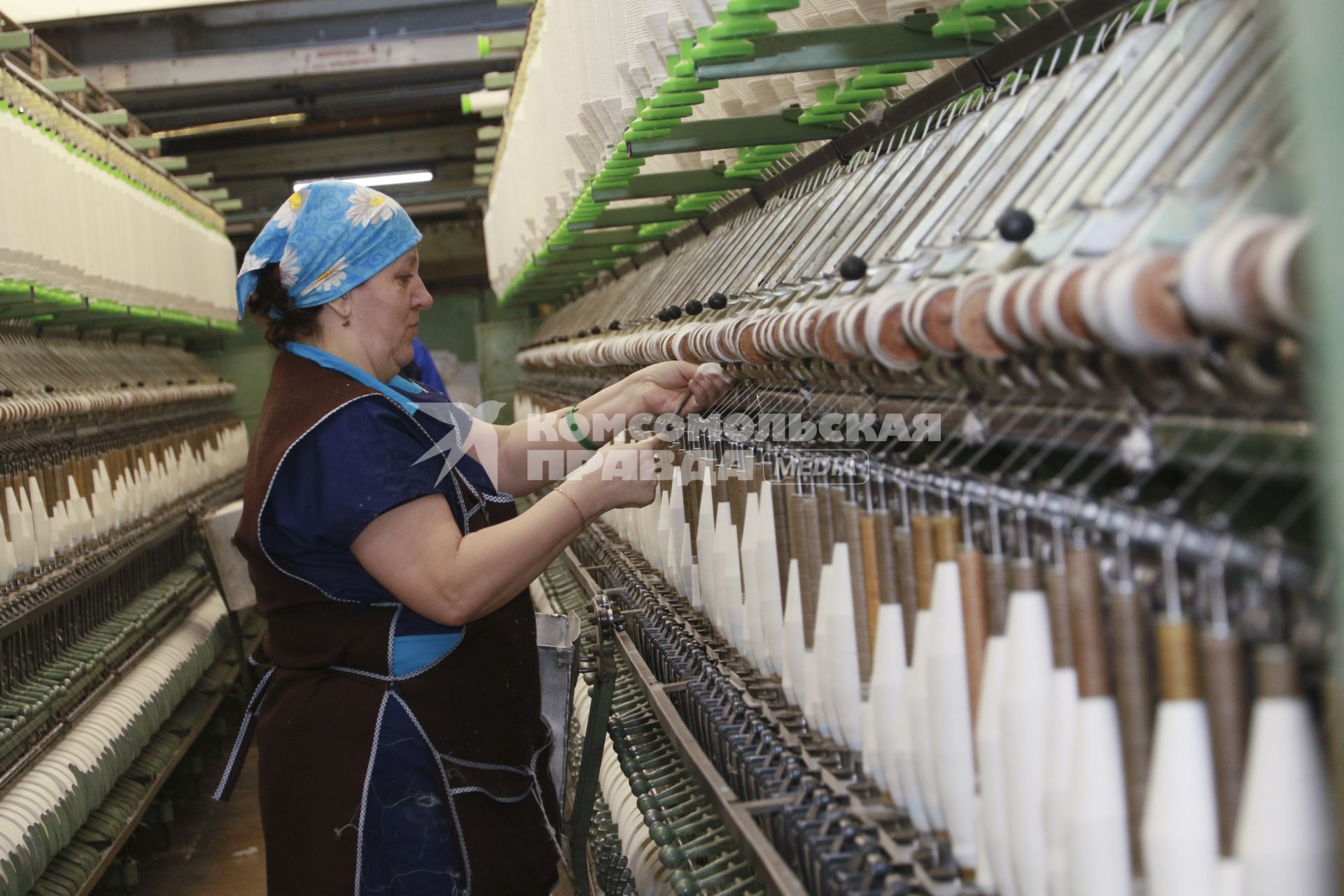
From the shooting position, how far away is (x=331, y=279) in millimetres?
2393

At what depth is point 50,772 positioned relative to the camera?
412 cm

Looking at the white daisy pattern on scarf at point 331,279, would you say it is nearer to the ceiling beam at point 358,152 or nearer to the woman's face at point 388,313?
the woman's face at point 388,313

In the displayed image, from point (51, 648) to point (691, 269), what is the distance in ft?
8.95

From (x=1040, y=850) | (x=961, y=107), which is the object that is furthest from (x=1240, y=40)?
(x=961, y=107)

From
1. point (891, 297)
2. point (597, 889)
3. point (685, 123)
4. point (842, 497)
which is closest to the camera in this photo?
point (891, 297)

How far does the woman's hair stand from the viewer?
239 cm

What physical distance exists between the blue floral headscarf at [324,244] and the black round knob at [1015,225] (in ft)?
4.43

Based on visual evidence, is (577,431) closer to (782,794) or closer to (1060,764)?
(782,794)

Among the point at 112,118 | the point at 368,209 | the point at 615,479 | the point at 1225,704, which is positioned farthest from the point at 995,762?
the point at 112,118

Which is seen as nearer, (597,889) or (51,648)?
(597,889)

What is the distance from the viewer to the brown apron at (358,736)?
239 cm

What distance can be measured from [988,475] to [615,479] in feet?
3.04

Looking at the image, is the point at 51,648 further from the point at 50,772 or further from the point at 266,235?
the point at 266,235

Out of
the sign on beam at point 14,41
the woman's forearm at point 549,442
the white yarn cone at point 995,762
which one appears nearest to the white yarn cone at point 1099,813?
the white yarn cone at point 995,762
